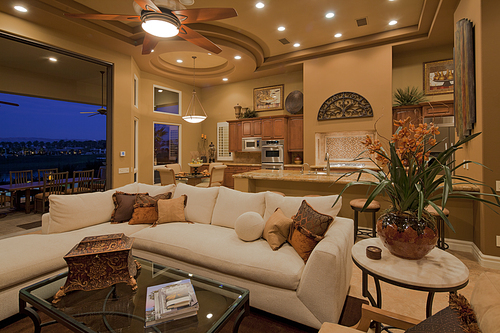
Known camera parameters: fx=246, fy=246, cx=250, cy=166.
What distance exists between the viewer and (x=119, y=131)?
5.14m

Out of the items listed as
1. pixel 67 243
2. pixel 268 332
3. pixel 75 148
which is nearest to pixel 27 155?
pixel 75 148

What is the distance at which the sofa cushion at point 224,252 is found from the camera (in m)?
1.86

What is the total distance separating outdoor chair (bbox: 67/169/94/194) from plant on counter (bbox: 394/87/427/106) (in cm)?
681

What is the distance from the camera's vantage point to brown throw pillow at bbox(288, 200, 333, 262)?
198 cm

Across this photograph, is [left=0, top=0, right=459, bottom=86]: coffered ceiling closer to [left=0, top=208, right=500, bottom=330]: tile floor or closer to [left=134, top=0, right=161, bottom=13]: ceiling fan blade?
[left=134, top=0, right=161, bottom=13]: ceiling fan blade

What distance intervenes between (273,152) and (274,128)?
68cm

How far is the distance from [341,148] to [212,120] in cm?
448

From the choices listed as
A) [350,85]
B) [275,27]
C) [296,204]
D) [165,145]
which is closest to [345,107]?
[350,85]

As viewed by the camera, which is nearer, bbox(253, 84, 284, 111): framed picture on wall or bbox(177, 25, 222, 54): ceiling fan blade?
bbox(177, 25, 222, 54): ceiling fan blade

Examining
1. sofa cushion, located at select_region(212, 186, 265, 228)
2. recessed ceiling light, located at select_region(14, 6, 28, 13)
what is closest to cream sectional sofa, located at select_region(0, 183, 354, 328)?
sofa cushion, located at select_region(212, 186, 265, 228)

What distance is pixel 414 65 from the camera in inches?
220

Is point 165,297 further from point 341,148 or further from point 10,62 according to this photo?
point 341,148

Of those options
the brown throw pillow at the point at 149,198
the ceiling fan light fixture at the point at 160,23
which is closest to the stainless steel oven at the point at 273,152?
the brown throw pillow at the point at 149,198

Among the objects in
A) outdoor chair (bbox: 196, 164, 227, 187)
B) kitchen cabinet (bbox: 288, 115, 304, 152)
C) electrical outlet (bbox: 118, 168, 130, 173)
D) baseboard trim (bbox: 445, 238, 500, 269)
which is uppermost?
kitchen cabinet (bbox: 288, 115, 304, 152)
